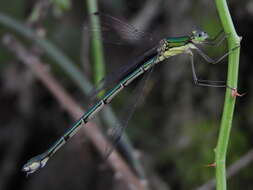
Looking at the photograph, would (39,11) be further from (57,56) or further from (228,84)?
(228,84)

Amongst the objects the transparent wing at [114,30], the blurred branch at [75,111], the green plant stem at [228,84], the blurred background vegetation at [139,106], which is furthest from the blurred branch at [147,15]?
the green plant stem at [228,84]

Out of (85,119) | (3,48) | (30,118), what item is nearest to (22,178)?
(30,118)

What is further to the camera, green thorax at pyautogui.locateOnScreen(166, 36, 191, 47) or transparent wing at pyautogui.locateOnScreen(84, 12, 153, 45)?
transparent wing at pyautogui.locateOnScreen(84, 12, 153, 45)

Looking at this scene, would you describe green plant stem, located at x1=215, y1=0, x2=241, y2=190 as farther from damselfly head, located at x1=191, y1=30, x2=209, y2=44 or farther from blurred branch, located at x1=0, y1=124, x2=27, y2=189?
blurred branch, located at x1=0, y1=124, x2=27, y2=189

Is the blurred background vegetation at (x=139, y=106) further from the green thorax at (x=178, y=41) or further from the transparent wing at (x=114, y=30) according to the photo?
the green thorax at (x=178, y=41)

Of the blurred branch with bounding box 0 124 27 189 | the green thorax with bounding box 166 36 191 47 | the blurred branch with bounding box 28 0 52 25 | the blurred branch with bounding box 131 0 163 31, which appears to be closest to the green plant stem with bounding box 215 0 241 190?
the green thorax with bounding box 166 36 191 47

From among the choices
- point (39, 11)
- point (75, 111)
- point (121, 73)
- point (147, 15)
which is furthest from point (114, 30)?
point (147, 15)
